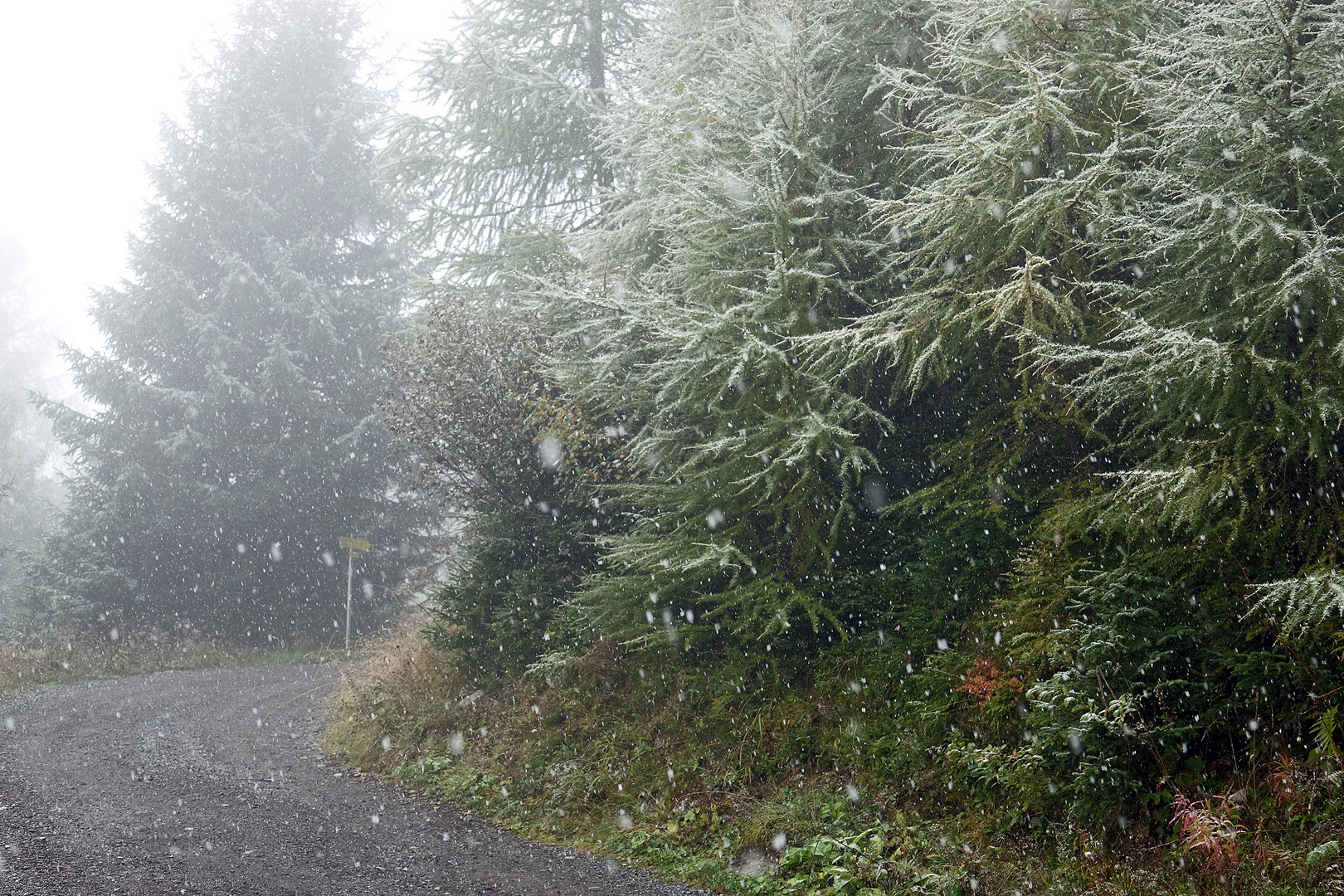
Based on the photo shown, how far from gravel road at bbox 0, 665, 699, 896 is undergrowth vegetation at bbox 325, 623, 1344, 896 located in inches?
21.1

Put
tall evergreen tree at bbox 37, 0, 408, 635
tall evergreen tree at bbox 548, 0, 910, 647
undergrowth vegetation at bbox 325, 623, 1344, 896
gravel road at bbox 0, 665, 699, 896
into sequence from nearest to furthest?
undergrowth vegetation at bbox 325, 623, 1344, 896, gravel road at bbox 0, 665, 699, 896, tall evergreen tree at bbox 548, 0, 910, 647, tall evergreen tree at bbox 37, 0, 408, 635

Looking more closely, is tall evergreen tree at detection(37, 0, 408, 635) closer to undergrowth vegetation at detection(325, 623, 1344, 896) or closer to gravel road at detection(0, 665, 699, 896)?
gravel road at detection(0, 665, 699, 896)

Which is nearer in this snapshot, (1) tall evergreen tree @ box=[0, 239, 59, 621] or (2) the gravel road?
(2) the gravel road

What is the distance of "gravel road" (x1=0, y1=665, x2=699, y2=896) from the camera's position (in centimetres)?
542

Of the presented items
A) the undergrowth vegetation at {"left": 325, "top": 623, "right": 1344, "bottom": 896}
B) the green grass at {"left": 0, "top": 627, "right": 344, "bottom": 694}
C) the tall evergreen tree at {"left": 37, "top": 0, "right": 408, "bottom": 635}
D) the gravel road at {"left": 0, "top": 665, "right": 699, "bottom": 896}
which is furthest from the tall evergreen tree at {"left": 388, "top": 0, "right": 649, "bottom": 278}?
the green grass at {"left": 0, "top": 627, "right": 344, "bottom": 694}

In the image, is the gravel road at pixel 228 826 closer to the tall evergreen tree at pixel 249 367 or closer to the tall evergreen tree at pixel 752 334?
the tall evergreen tree at pixel 752 334

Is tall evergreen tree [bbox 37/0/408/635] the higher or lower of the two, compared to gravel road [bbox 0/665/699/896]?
higher

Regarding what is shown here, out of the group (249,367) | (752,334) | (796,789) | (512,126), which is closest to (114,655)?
(249,367)

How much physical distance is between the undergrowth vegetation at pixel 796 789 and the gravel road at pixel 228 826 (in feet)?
1.76

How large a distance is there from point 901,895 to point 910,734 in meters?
1.31

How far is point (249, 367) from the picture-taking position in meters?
20.1

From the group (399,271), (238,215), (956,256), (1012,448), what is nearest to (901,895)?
(1012,448)

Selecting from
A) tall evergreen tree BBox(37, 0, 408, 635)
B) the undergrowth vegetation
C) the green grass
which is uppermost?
tall evergreen tree BBox(37, 0, 408, 635)

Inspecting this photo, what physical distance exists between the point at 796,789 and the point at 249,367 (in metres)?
18.3
